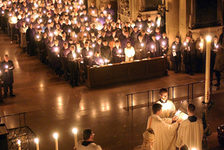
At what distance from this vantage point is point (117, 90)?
63.4 feet

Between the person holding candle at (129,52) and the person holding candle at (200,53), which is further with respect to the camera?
the person holding candle at (200,53)

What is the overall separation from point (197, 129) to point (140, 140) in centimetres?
351

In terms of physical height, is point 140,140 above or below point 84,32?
below

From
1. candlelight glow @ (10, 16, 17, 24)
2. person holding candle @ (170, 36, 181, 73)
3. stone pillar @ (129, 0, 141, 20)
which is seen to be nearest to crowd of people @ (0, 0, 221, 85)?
person holding candle @ (170, 36, 181, 73)

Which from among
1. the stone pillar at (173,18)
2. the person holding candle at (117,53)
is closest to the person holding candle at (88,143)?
the person holding candle at (117,53)

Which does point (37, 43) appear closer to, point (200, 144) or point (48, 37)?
point (48, 37)

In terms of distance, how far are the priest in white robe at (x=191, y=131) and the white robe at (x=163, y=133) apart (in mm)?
391

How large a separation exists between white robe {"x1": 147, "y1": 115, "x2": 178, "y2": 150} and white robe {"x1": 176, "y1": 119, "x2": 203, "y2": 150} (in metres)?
0.38

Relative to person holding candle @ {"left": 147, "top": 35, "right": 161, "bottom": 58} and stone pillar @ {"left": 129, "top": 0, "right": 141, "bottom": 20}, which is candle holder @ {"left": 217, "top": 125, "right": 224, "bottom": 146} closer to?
person holding candle @ {"left": 147, "top": 35, "right": 161, "bottom": 58}

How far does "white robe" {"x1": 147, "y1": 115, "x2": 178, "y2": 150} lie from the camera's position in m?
11.2

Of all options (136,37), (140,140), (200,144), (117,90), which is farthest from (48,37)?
(200,144)

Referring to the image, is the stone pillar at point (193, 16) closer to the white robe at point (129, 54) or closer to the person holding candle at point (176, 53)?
the person holding candle at point (176, 53)

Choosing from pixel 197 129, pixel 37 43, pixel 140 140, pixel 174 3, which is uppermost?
pixel 174 3

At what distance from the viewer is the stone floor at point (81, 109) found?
14.5 meters
